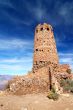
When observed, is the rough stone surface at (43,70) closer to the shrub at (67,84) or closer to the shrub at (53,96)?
the shrub at (67,84)

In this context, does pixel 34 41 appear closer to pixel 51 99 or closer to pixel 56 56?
pixel 56 56

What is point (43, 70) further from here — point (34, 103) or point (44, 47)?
point (34, 103)

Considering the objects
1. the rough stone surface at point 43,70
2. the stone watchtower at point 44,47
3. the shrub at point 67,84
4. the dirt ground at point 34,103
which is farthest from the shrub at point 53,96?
the stone watchtower at point 44,47

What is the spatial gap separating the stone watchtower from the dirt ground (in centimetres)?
863

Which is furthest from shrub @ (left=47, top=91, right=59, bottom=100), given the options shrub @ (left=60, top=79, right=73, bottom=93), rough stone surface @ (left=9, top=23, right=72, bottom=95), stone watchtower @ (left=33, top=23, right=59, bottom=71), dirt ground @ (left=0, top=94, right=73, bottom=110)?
stone watchtower @ (left=33, top=23, right=59, bottom=71)

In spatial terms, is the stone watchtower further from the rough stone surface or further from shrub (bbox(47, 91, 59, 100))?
shrub (bbox(47, 91, 59, 100))

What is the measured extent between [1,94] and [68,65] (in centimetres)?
1378

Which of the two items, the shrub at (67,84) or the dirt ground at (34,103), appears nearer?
the dirt ground at (34,103)

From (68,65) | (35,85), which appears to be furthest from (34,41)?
(35,85)

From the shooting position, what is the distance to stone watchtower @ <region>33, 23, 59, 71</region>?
3597cm

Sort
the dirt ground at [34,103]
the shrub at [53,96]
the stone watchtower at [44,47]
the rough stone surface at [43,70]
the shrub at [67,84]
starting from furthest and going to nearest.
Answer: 1. the stone watchtower at [44,47]
2. the shrub at [67,84]
3. the rough stone surface at [43,70]
4. the shrub at [53,96]
5. the dirt ground at [34,103]

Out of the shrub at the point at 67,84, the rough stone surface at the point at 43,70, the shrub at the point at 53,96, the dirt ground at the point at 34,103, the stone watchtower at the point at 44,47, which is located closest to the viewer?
the dirt ground at the point at 34,103

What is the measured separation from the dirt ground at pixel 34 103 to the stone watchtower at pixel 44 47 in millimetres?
8632

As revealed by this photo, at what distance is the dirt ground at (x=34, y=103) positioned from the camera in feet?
82.8
